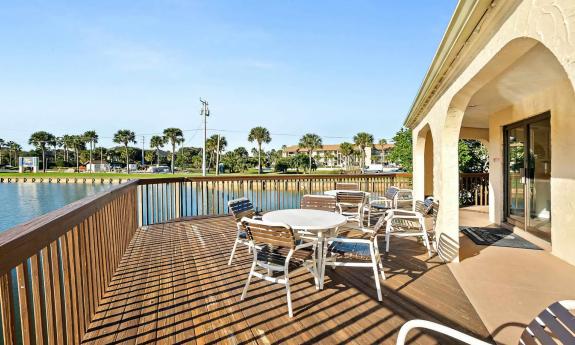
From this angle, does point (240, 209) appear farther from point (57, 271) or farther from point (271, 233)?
point (57, 271)

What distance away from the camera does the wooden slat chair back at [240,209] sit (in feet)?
12.4

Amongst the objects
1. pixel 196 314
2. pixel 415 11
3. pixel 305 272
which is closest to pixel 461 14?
pixel 305 272

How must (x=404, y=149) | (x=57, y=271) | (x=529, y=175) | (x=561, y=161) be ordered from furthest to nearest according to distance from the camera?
1. (x=404, y=149)
2. (x=529, y=175)
3. (x=561, y=161)
4. (x=57, y=271)

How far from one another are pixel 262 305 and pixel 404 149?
9.54m

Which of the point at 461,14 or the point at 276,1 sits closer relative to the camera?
the point at 461,14

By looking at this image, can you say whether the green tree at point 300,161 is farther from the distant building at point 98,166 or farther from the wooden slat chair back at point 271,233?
the wooden slat chair back at point 271,233

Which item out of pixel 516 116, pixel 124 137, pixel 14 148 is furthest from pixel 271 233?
pixel 14 148

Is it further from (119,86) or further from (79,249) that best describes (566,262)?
(119,86)

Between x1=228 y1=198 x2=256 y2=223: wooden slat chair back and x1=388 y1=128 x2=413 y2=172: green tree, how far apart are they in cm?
812

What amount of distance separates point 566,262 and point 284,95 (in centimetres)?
1856

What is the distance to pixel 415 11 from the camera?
31.9ft

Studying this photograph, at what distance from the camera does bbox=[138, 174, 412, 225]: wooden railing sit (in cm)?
665

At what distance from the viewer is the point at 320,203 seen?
4.50 metres

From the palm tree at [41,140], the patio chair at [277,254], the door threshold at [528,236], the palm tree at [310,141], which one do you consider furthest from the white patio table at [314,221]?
the palm tree at [41,140]
